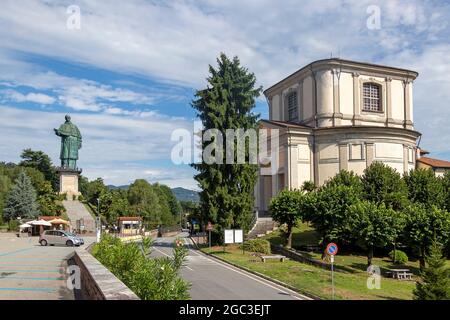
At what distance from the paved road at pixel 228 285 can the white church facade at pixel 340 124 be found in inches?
1090

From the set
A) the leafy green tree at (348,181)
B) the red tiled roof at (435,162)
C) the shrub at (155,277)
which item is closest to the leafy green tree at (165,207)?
the red tiled roof at (435,162)

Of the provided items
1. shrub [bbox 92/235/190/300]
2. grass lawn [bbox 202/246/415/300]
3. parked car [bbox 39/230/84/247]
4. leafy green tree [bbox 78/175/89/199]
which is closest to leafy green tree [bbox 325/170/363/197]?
grass lawn [bbox 202/246/415/300]

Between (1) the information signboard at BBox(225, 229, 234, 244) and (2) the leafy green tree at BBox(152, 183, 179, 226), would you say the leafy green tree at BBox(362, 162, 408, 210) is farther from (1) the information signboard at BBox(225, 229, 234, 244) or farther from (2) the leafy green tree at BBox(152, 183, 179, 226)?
(2) the leafy green tree at BBox(152, 183, 179, 226)

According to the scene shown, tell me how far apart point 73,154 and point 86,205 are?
14520mm

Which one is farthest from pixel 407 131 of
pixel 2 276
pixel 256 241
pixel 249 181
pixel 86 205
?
pixel 86 205

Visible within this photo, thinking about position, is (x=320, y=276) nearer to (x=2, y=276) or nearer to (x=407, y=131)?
(x=2, y=276)

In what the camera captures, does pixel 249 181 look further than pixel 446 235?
Yes

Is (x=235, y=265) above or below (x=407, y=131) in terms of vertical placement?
below

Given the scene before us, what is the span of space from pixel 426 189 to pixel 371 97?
1959 cm

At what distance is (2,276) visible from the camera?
720 inches

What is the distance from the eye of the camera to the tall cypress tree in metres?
40.5

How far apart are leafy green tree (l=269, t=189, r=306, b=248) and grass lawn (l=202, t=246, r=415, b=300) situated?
650 centimetres

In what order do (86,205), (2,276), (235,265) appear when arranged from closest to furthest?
(2,276) → (235,265) → (86,205)

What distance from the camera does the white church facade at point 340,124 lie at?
176ft
